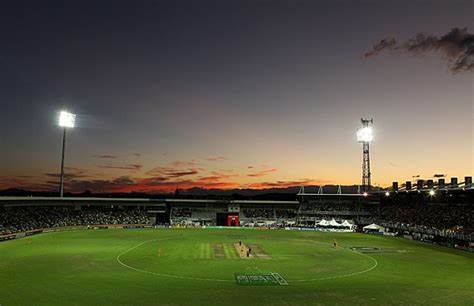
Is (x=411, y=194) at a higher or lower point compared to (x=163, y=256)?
higher

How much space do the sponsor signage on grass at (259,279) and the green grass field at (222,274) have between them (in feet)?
1.01

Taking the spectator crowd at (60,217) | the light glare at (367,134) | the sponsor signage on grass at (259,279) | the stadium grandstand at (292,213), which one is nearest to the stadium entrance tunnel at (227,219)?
the stadium grandstand at (292,213)

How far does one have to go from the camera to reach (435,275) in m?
42.5

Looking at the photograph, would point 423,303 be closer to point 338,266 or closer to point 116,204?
point 338,266

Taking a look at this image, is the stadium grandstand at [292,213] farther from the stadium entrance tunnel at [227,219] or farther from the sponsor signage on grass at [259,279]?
the sponsor signage on grass at [259,279]

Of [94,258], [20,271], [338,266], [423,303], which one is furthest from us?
[94,258]

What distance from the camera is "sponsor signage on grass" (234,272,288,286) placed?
36.3 meters

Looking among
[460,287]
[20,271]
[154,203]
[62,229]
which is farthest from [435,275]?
[154,203]

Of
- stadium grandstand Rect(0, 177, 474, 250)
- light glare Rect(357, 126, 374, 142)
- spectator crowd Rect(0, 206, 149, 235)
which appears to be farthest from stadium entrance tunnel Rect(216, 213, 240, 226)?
light glare Rect(357, 126, 374, 142)

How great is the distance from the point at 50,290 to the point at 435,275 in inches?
1407

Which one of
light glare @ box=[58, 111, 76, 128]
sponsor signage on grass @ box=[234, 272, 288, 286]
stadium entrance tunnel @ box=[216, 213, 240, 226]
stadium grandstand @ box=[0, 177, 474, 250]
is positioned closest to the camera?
sponsor signage on grass @ box=[234, 272, 288, 286]

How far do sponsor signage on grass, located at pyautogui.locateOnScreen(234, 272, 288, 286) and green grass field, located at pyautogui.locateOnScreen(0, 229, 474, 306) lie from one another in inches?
12.1

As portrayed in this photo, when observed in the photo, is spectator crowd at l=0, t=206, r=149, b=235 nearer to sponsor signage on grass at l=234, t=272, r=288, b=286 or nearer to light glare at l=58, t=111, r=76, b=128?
light glare at l=58, t=111, r=76, b=128

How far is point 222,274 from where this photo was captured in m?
40.6
